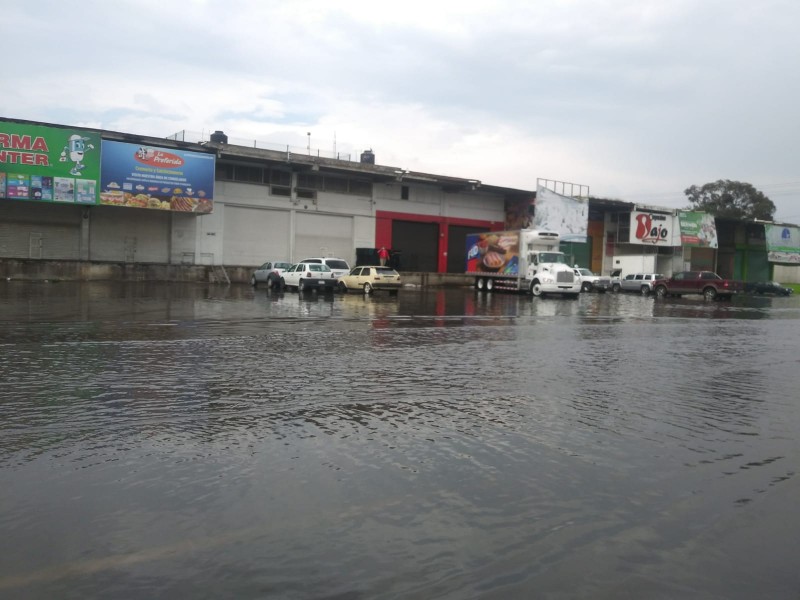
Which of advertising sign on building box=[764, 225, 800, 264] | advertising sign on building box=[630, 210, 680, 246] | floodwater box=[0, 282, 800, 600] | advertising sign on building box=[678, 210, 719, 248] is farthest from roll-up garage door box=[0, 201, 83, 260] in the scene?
advertising sign on building box=[764, 225, 800, 264]

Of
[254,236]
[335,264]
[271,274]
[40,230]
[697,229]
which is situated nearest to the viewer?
[271,274]

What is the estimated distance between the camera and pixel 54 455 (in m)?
5.46

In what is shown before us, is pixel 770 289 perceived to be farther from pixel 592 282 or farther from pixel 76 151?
pixel 76 151

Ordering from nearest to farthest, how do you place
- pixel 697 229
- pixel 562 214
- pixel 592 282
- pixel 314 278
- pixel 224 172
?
pixel 314 278
pixel 224 172
pixel 592 282
pixel 562 214
pixel 697 229

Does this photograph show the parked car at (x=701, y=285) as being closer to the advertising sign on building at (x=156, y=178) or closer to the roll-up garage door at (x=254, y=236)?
the roll-up garage door at (x=254, y=236)

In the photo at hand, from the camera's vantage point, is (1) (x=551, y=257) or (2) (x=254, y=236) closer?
(1) (x=551, y=257)

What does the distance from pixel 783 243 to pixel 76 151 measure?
64423mm

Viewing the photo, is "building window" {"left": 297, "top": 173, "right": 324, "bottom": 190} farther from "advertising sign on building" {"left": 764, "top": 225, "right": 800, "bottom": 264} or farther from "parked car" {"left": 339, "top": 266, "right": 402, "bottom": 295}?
"advertising sign on building" {"left": 764, "top": 225, "right": 800, "bottom": 264}

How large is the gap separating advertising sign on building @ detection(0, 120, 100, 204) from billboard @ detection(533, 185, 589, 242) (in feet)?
107

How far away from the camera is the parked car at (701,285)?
4247 centimetres

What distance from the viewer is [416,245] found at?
5459 centimetres

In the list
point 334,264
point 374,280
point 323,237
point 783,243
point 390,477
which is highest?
point 783,243

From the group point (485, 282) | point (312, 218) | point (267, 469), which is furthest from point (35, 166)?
point (267, 469)

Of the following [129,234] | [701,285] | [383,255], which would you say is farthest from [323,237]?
[701,285]
